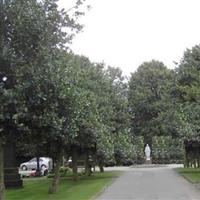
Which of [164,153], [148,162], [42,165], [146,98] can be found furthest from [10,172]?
[146,98]

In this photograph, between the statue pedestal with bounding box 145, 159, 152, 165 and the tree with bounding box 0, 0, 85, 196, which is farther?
the statue pedestal with bounding box 145, 159, 152, 165

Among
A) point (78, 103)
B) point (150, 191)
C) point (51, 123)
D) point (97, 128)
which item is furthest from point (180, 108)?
point (51, 123)

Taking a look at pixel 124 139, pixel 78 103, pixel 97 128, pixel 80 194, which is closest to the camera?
pixel 78 103

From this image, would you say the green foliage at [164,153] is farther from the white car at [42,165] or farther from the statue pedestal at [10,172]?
the statue pedestal at [10,172]

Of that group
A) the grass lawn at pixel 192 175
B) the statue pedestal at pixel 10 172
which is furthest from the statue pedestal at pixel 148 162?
the statue pedestal at pixel 10 172

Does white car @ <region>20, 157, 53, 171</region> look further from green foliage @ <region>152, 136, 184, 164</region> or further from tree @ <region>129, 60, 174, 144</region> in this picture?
tree @ <region>129, 60, 174, 144</region>

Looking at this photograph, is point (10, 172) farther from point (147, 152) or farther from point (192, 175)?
point (147, 152)

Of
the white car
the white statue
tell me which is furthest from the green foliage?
the white car

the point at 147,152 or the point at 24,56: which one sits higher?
the point at 147,152

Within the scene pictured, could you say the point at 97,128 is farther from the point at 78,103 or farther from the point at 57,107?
the point at 57,107

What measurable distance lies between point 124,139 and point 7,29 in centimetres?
3875

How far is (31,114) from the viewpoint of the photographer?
16094 mm

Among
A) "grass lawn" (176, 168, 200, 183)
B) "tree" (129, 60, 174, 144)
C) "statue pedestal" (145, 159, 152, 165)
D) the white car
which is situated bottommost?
"grass lawn" (176, 168, 200, 183)

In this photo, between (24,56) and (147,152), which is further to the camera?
(147,152)
